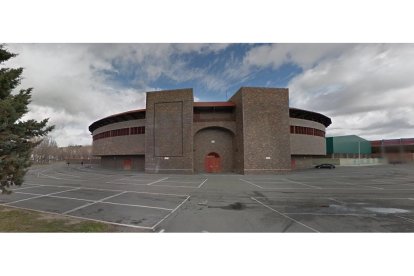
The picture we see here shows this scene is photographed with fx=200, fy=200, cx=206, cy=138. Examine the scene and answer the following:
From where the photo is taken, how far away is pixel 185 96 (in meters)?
27.0

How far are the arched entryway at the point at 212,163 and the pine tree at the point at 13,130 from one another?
846 inches

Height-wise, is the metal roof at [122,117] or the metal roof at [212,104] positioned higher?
the metal roof at [212,104]

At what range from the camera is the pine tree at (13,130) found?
23.8ft

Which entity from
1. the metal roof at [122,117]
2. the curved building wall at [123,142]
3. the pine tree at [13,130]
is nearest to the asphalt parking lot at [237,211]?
the pine tree at [13,130]

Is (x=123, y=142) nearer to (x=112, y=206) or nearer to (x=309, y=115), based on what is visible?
(x=112, y=206)

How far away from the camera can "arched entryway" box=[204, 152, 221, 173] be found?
28.4m

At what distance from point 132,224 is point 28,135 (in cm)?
600

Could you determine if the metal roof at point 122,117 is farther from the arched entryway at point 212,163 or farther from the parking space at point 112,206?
the parking space at point 112,206

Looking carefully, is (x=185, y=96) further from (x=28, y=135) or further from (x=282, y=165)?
(x=28, y=135)

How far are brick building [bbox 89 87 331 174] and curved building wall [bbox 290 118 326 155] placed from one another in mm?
6453

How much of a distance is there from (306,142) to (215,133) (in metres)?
16.7

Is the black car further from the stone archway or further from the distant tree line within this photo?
the distant tree line

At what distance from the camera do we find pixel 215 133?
94.6ft

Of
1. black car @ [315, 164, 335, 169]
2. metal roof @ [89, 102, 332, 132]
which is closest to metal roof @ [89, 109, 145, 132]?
metal roof @ [89, 102, 332, 132]
